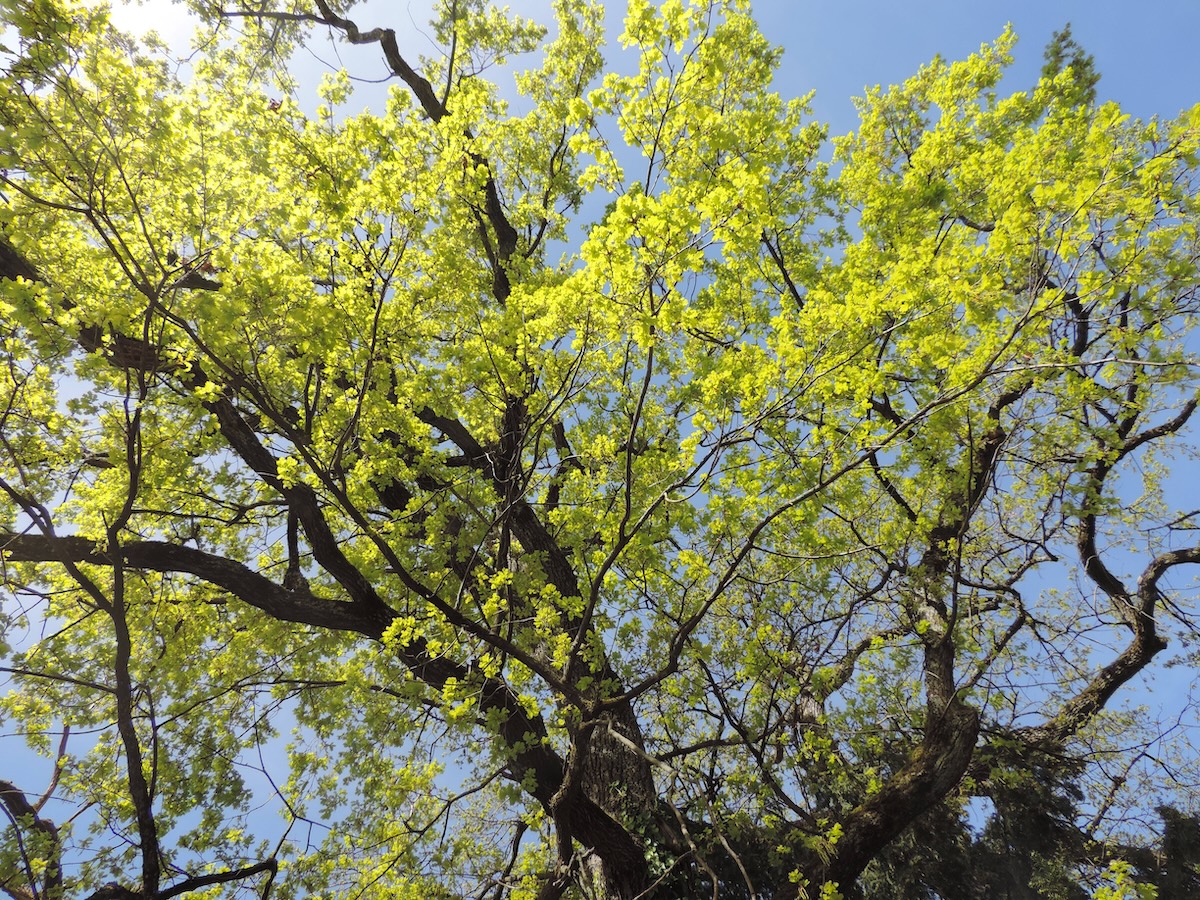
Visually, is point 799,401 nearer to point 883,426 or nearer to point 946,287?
point 946,287

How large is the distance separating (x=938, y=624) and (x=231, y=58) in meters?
10.1

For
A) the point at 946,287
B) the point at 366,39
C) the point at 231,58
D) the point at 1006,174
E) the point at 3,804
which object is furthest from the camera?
the point at 366,39

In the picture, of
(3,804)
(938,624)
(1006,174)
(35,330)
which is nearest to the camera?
(35,330)

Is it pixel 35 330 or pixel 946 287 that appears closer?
pixel 35 330

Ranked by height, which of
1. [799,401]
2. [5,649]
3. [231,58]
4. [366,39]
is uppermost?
[366,39]

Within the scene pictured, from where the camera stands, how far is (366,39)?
763 cm

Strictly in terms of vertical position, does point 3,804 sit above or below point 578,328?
below

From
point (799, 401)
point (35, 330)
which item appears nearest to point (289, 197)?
point (35, 330)

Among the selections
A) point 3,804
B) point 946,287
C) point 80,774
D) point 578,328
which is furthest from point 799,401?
point 80,774

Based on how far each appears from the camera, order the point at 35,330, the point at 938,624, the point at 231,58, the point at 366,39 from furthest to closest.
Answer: the point at 366,39 < the point at 231,58 < the point at 938,624 < the point at 35,330

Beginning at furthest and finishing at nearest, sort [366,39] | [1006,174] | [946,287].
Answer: [366,39], [1006,174], [946,287]

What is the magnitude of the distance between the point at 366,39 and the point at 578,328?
6.84 m

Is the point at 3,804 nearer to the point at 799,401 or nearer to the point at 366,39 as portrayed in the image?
the point at 799,401

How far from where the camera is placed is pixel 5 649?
3.04 metres
